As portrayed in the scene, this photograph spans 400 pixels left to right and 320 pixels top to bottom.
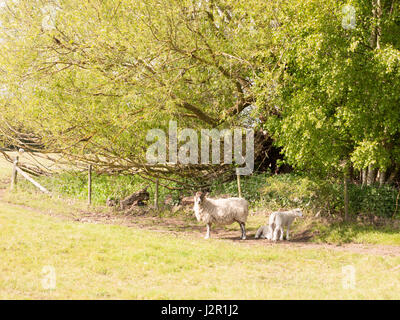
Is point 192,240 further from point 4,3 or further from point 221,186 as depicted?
point 4,3

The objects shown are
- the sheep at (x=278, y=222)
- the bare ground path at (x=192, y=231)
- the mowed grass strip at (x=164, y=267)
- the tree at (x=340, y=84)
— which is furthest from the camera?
the sheep at (x=278, y=222)

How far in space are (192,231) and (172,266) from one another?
532 cm

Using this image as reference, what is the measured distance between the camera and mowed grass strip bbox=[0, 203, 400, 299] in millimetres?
7359

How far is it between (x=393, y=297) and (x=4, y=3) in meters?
17.4

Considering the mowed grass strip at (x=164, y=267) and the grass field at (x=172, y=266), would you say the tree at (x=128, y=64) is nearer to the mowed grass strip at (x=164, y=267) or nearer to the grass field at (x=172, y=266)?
the grass field at (x=172, y=266)

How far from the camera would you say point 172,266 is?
30.8ft

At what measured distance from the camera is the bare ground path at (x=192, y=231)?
39.6 feet

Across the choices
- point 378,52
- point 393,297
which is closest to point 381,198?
point 378,52

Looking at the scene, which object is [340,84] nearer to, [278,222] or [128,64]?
[278,222]

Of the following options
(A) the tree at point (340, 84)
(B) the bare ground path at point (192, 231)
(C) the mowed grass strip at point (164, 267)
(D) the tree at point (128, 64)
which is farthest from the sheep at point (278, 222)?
(D) the tree at point (128, 64)

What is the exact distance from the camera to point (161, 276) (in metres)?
8.72

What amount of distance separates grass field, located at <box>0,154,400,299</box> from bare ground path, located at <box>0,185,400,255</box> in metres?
0.33

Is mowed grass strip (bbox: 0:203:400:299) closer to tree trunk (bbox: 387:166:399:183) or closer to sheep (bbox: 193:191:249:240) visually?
sheep (bbox: 193:191:249:240)

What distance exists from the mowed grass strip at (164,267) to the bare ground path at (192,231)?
2.51ft
